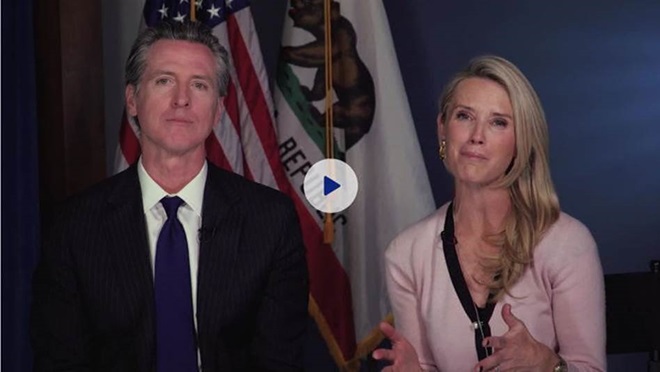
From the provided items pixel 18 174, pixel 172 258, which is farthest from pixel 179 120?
pixel 18 174

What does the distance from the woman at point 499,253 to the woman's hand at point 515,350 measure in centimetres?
11

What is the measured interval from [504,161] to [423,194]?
1018mm

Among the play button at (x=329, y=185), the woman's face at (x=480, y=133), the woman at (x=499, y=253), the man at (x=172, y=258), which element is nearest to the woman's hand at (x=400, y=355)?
the woman at (x=499, y=253)

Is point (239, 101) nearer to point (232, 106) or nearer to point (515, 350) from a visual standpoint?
point (232, 106)

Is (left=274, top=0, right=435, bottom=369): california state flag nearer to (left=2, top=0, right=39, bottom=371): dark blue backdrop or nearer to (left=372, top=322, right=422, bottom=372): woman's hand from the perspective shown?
(left=2, top=0, right=39, bottom=371): dark blue backdrop

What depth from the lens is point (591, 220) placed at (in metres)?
3.55

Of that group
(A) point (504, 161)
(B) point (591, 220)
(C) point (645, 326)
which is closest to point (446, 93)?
(A) point (504, 161)

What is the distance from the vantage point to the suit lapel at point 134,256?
7.03 feet

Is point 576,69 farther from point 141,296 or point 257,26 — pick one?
point 141,296

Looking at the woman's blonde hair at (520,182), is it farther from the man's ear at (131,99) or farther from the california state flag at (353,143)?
the california state flag at (353,143)

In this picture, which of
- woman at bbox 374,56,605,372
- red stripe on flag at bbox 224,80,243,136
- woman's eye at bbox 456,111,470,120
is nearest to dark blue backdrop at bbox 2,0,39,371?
red stripe on flag at bbox 224,80,243,136

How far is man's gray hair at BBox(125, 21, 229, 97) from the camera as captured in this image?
221 cm

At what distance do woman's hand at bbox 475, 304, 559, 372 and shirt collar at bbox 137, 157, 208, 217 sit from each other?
663 millimetres

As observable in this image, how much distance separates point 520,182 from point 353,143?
110 cm
